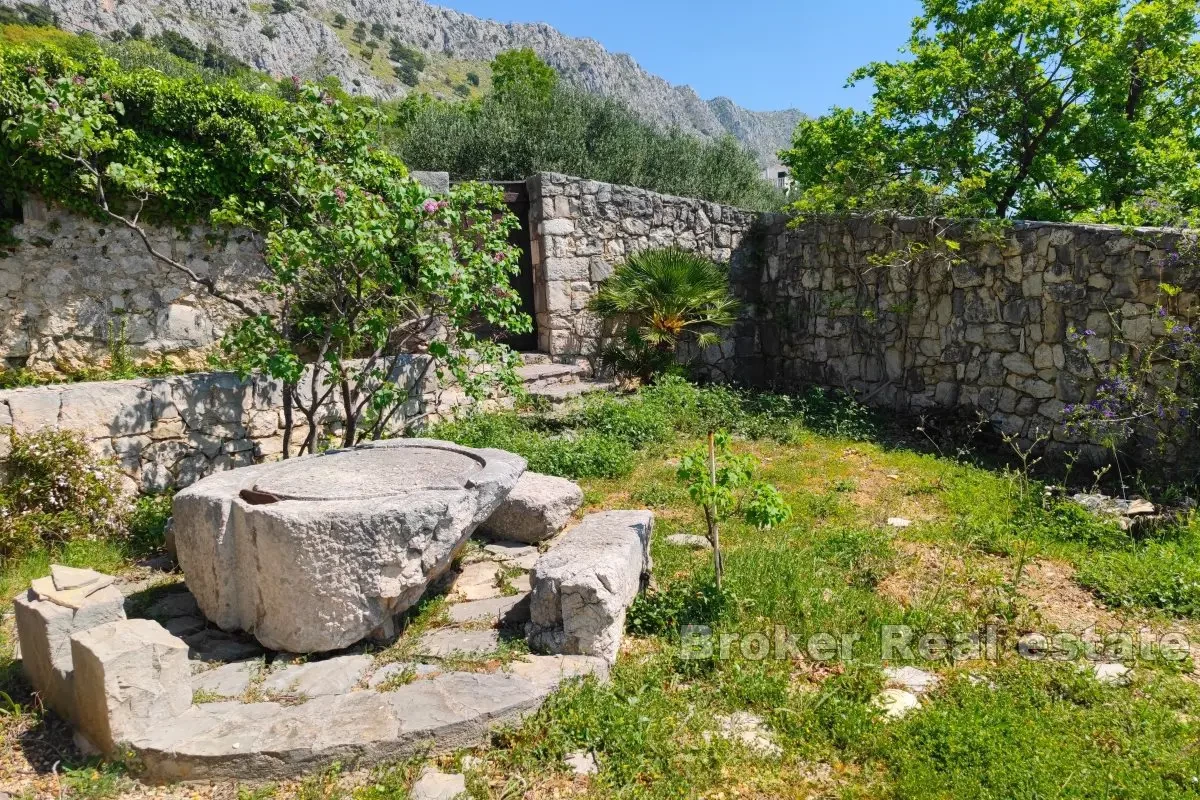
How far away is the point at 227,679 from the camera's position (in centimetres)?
328

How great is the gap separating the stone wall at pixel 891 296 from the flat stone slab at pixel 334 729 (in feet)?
19.7

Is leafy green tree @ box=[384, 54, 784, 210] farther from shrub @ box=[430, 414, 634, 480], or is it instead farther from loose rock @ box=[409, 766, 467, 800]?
loose rock @ box=[409, 766, 467, 800]

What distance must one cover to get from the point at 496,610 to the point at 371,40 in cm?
6202

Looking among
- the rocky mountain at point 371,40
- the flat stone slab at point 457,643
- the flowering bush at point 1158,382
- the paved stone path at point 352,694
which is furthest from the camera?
the rocky mountain at point 371,40

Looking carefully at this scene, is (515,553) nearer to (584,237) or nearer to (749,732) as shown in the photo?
(749,732)

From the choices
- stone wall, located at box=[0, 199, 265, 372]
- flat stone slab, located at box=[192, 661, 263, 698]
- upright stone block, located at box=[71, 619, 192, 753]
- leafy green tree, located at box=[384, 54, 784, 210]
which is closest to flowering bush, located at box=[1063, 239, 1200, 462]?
flat stone slab, located at box=[192, 661, 263, 698]

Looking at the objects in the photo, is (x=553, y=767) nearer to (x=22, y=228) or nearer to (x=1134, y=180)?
(x=22, y=228)

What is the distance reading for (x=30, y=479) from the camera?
468 cm

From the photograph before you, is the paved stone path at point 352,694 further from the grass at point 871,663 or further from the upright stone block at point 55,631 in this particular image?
the upright stone block at point 55,631

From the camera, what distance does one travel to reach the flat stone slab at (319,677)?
317 cm

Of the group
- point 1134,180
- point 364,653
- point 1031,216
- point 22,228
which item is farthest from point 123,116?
point 1134,180

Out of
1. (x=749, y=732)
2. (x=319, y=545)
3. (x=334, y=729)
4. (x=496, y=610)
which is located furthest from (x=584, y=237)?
(x=334, y=729)

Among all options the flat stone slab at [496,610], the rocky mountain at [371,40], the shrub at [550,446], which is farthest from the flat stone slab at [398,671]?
the rocky mountain at [371,40]

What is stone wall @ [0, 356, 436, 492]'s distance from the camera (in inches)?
193
